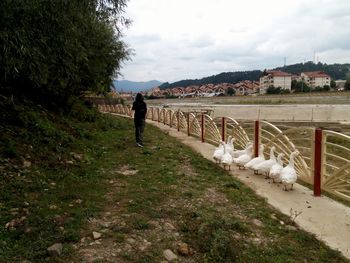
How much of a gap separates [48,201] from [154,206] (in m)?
1.50

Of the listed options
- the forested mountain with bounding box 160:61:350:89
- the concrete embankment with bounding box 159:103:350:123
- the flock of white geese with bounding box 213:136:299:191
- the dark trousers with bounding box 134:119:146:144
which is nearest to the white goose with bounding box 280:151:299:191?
the flock of white geese with bounding box 213:136:299:191

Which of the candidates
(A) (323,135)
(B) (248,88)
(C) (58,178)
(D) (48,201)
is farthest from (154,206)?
(B) (248,88)

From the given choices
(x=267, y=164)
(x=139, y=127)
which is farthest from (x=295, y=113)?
(x=267, y=164)

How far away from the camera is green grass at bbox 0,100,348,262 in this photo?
14.1 feet

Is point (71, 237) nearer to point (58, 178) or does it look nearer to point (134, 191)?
point (134, 191)

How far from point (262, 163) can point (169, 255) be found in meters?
4.34

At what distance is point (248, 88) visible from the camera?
136375 millimetres

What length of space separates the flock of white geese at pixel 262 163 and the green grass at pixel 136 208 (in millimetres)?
413

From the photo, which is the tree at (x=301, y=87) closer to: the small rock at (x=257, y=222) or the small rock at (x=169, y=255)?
the small rock at (x=257, y=222)

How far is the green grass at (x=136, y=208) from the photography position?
14.1ft

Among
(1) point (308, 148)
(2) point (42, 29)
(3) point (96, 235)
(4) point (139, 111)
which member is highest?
(2) point (42, 29)

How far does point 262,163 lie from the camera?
807cm

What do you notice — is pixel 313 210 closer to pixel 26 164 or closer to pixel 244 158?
pixel 244 158

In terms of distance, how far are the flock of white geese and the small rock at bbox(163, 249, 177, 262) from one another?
129 inches
